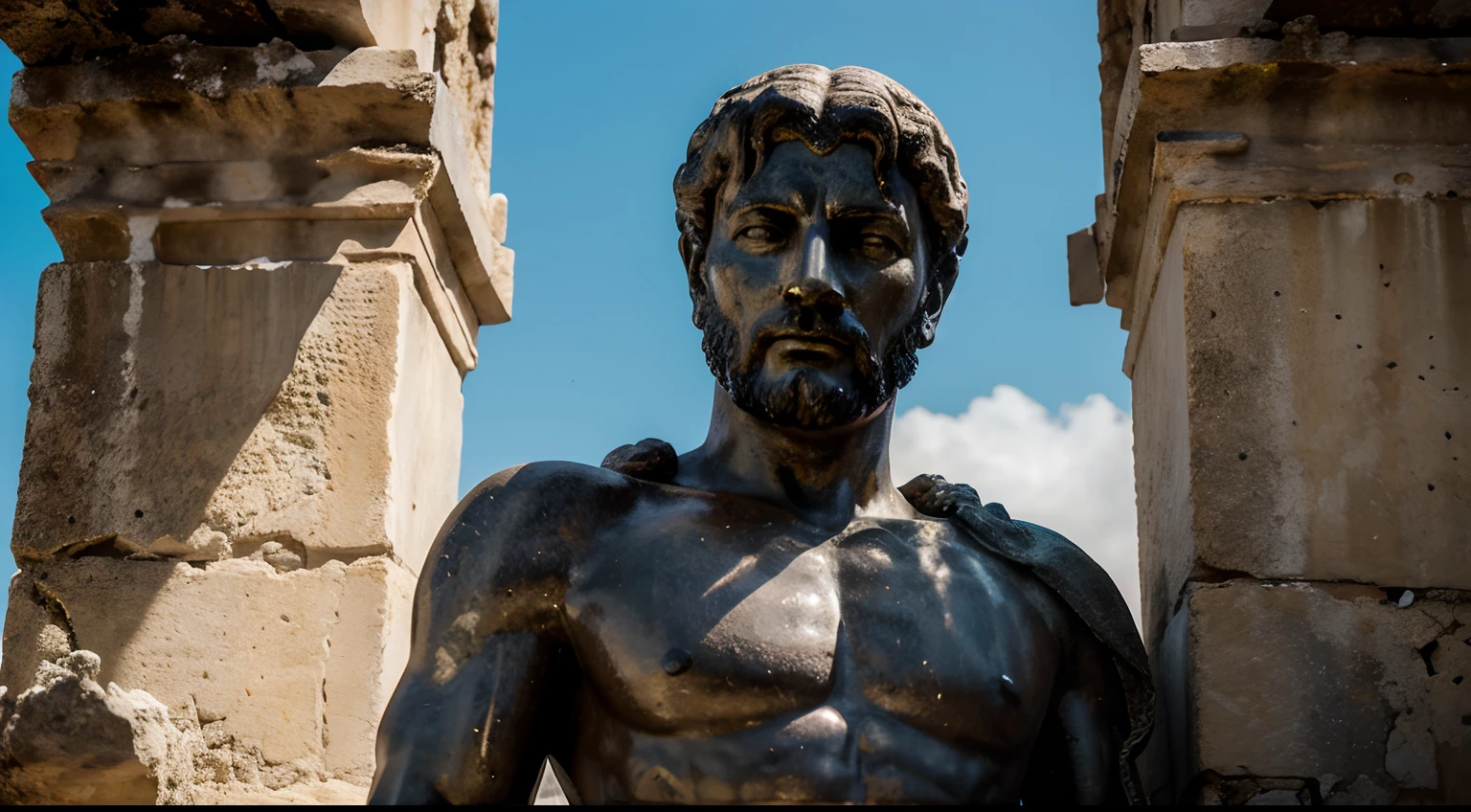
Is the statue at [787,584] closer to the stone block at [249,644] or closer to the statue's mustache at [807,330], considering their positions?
the statue's mustache at [807,330]

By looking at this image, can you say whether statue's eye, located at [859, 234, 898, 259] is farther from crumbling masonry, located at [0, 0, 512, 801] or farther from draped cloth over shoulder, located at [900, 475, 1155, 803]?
crumbling masonry, located at [0, 0, 512, 801]

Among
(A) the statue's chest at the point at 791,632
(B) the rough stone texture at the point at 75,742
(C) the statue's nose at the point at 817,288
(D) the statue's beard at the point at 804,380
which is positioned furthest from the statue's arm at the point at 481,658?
(B) the rough stone texture at the point at 75,742

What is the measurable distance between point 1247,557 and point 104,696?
269 centimetres

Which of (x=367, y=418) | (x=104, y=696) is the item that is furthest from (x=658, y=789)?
(x=367, y=418)

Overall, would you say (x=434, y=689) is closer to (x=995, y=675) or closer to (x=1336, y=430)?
(x=995, y=675)

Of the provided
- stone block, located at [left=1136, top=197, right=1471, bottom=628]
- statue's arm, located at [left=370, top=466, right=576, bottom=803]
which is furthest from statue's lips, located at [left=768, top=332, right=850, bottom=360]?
stone block, located at [left=1136, top=197, right=1471, bottom=628]

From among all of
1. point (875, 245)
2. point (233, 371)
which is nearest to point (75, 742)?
point (233, 371)

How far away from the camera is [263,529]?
5.08 m

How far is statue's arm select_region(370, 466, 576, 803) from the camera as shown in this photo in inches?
151

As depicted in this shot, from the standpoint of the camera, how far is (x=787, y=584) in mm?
4168

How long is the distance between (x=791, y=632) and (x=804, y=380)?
56 centimetres

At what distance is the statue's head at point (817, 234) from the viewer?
422cm

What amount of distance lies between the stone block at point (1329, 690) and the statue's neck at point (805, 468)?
830 mm

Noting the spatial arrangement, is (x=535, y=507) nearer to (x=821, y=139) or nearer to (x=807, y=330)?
(x=807, y=330)
